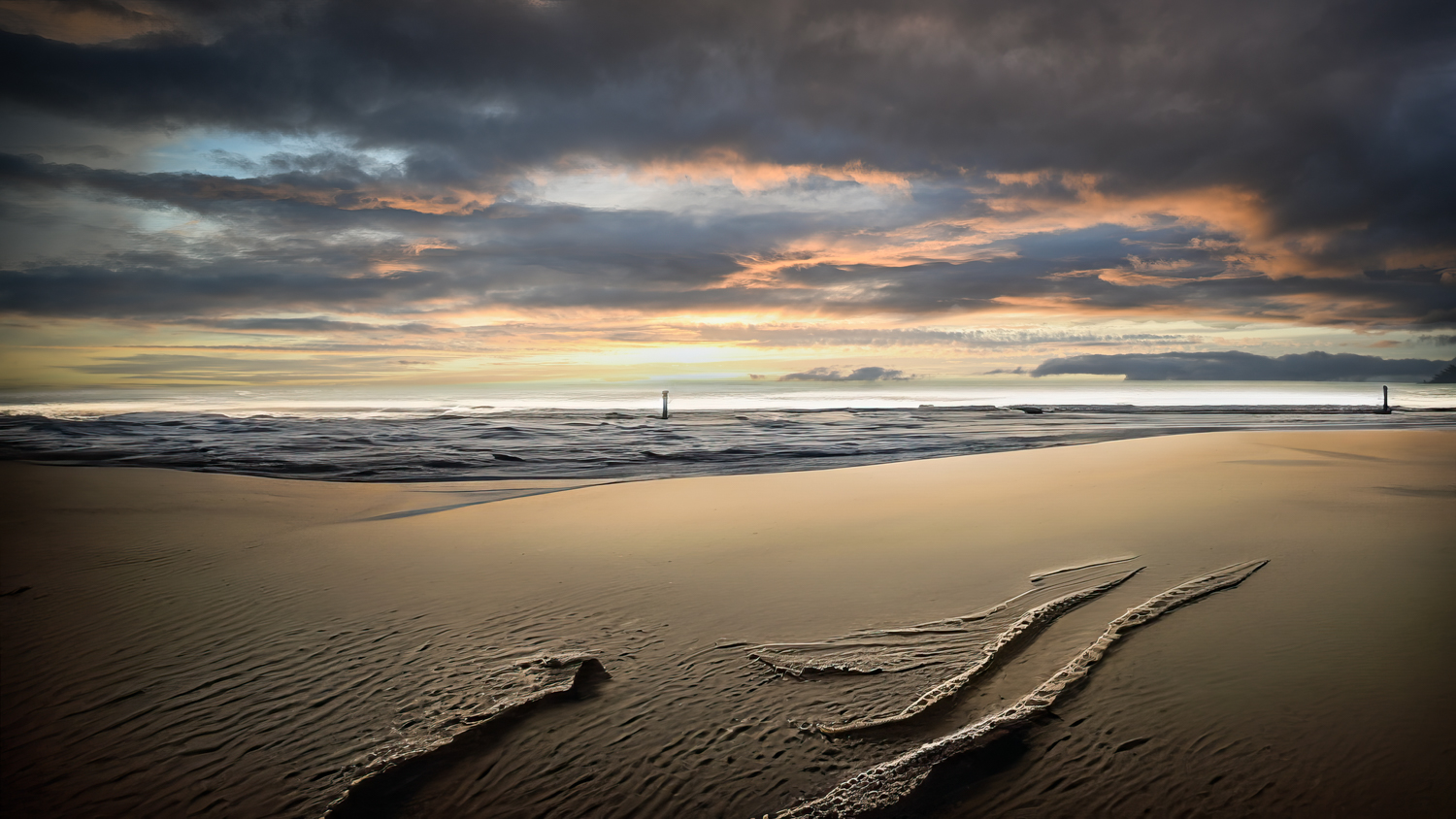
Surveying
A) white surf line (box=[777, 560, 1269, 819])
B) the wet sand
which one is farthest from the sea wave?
white surf line (box=[777, 560, 1269, 819])

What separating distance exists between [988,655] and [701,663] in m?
1.63

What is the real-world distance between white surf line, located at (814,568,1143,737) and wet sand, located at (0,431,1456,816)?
0.19 feet

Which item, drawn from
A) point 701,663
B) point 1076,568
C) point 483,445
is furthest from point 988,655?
point 483,445

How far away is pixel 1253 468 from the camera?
462 inches

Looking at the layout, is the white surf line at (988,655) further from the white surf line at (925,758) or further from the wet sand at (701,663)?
the white surf line at (925,758)

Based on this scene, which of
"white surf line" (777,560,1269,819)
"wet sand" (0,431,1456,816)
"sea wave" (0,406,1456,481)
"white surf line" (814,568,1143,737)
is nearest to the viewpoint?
"white surf line" (777,560,1269,819)

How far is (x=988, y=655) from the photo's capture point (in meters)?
3.85

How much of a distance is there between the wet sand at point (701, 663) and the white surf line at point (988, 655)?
0.19 ft

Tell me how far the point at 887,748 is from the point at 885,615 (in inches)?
66.9

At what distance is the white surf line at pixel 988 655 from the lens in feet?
10.3

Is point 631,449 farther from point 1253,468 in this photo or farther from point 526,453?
point 1253,468

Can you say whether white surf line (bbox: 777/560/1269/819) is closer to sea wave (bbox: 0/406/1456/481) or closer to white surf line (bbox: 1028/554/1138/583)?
white surf line (bbox: 1028/554/1138/583)

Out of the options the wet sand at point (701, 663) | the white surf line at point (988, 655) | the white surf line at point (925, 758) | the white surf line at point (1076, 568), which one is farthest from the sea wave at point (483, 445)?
the white surf line at point (925, 758)

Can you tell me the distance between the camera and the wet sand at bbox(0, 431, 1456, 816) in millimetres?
2734
